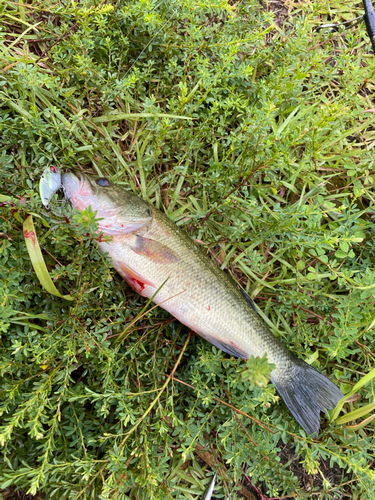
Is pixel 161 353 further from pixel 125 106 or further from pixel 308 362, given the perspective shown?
pixel 125 106

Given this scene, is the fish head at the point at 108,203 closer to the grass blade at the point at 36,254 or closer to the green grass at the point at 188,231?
the green grass at the point at 188,231

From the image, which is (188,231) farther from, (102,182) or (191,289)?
(102,182)

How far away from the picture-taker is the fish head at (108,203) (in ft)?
8.52

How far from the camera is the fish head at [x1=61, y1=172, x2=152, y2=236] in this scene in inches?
102

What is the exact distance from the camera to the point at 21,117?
8.71ft

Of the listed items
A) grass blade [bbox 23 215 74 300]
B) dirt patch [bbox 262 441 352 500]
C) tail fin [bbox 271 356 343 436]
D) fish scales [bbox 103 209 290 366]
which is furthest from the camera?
dirt patch [bbox 262 441 352 500]

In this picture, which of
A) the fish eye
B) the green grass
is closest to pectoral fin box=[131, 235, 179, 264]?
the green grass

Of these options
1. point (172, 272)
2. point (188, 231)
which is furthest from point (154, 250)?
point (188, 231)

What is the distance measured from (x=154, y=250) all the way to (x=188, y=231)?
62 centimetres

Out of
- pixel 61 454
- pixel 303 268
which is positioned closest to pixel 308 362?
pixel 303 268

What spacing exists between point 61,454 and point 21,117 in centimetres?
263

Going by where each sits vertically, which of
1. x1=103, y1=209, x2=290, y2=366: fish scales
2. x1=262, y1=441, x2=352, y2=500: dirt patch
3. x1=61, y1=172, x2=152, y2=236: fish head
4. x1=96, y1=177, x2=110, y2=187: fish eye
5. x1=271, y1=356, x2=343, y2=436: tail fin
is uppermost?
x1=96, y1=177, x2=110, y2=187: fish eye

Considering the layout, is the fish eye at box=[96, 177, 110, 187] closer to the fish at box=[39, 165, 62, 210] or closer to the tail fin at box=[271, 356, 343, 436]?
the fish at box=[39, 165, 62, 210]

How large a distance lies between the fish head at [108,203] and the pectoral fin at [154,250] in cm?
13
